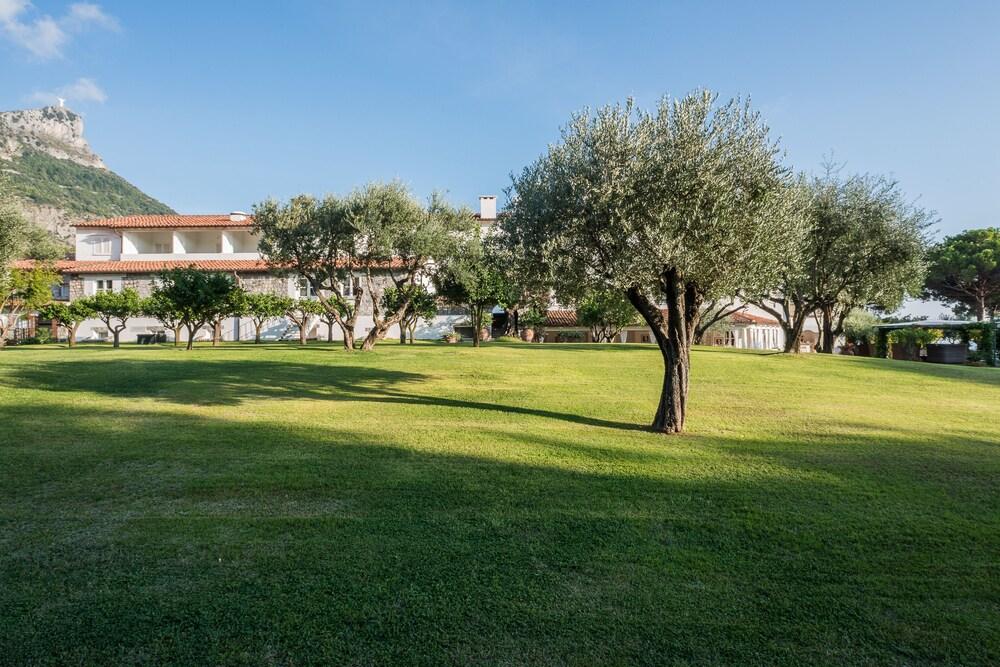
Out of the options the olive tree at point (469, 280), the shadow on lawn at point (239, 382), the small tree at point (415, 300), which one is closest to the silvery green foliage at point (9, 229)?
the shadow on lawn at point (239, 382)

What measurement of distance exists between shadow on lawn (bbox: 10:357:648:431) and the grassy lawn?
1773mm

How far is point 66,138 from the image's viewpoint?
15712 cm

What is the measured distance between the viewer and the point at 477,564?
4.80m

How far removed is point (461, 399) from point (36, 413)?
30.8 feet

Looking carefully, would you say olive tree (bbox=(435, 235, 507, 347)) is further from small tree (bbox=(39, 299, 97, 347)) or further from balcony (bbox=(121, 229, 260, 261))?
balcony (bbox=(121, 229, 260, 261))

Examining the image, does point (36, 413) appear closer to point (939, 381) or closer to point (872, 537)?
point (872, 537)

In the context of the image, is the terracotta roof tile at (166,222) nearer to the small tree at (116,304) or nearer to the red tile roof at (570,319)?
the small tree at (116,304)

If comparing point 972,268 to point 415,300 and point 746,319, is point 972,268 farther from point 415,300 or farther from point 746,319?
point 415,300

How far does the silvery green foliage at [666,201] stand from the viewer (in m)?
10.0

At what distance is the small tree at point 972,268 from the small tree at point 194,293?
202ft

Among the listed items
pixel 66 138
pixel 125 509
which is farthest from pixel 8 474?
pixel 66 138

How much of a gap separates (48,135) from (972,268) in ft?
654

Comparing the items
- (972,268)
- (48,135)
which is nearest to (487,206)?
(972,268)

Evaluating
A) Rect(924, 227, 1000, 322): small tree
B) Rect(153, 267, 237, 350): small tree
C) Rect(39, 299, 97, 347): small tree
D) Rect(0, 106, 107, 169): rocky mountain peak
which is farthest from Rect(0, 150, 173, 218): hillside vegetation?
Rect(924, 227, 1000, 322): small tree
